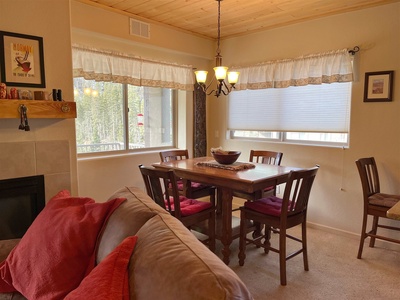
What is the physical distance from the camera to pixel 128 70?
3.57 m

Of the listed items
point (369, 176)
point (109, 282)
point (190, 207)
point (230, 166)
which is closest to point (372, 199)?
point (369, 176)

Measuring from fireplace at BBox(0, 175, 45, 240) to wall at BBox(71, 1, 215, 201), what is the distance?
32.7 inches

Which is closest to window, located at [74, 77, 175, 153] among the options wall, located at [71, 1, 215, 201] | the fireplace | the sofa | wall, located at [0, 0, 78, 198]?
wall, located at [71, 1, 215, 201]

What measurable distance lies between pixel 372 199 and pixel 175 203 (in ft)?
6.07

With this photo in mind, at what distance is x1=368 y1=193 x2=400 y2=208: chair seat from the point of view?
2712 mm

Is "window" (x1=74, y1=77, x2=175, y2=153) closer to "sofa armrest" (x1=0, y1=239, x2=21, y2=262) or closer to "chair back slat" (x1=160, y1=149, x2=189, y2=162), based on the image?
"chair back slat" (x1=160, y1=149, x2=189, y2=162)

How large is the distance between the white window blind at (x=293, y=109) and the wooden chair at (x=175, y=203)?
169 centimetres

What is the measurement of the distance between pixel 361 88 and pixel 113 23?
2.81 meters

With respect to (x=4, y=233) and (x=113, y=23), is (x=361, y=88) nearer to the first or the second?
(x=113, y=23)

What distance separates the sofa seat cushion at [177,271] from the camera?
80 centimetres

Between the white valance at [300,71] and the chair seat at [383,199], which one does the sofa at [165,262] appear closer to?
the chair seat at [383,199]

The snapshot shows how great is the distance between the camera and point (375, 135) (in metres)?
3.16

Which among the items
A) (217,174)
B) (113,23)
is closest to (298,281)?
(217,174)

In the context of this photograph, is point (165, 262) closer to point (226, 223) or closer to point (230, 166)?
point (226, 223)
